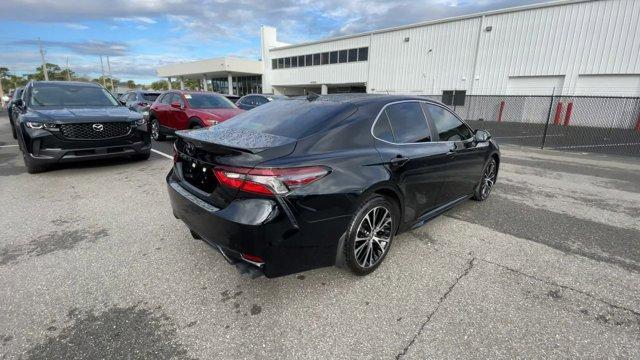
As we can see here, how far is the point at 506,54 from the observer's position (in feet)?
72.7

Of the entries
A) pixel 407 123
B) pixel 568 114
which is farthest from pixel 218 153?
pixel 568 114

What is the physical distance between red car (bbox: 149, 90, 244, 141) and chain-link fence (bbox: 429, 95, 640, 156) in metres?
10.6

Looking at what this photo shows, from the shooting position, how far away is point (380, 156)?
2.93m

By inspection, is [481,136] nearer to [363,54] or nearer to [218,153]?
[218,153]

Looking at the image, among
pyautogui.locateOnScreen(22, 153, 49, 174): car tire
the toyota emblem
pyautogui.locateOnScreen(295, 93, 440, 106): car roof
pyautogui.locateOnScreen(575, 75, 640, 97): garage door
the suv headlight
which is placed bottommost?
pyautogui.locateOnScreen(22, 153, 49, 174): car tire

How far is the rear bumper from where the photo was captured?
7.55 ft

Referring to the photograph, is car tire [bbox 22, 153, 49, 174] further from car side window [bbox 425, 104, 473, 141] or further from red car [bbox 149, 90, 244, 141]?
car side window [bbox 425, 104, 473, 141]

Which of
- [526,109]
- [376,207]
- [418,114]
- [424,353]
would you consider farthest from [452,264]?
[526,109]

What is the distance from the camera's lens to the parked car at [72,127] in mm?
5629

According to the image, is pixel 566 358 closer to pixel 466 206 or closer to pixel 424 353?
pixel 424 353

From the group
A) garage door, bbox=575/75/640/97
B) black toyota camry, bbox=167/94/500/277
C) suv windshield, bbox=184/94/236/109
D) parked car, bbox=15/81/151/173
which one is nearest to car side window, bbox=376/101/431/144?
black toyota camry, bbox=167/94/500/277

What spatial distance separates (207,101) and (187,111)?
2.66ft

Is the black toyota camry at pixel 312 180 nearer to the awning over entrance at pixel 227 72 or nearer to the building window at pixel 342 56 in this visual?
the building window at pixel 342 56

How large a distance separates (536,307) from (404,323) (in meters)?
1.11
